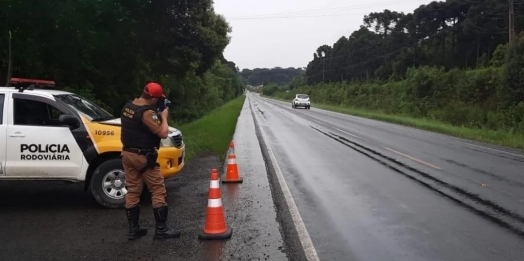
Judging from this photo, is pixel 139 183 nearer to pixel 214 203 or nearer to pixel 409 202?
pixel 214 203

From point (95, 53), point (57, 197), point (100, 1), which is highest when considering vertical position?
point (100, 1)

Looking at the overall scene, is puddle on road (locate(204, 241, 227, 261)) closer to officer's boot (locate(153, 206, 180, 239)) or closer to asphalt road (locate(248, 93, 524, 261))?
officer's boot (locate(153, 206, 180, 239))

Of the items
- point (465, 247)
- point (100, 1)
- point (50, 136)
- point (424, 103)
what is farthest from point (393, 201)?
point (424, 103)

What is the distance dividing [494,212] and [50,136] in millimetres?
6653

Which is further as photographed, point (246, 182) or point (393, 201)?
point (246, 182)

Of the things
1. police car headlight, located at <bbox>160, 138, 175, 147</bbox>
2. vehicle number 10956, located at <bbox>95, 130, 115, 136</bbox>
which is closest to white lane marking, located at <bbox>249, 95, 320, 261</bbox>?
police car headlight, located at <bbox>160, 138, 175, 147</bbox>

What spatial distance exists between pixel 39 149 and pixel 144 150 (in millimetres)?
2410

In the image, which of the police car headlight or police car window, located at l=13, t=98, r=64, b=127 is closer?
police car window, located at l=13, t=98, r=64, b=127

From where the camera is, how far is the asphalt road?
6117mm

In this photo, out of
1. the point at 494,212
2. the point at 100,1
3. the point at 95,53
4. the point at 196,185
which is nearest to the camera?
the point at 494,212

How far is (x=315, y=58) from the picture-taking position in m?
146

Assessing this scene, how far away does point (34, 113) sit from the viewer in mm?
8133

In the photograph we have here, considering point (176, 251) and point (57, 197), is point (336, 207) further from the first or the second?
point (57, 197)

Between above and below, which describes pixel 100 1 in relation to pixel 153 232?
above
